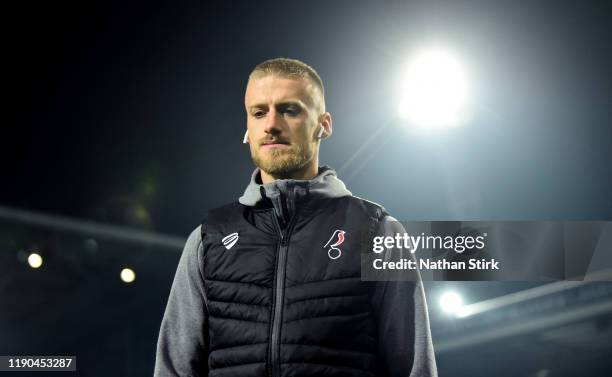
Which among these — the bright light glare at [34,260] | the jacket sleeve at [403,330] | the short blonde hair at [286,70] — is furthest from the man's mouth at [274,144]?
the bright light glare at [34,260]

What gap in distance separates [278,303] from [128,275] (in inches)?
237

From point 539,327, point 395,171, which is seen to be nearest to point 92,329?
point 395,171

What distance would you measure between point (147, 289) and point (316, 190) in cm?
614

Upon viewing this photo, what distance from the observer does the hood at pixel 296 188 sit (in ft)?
6.83

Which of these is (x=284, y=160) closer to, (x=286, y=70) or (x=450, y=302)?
(x=286, y=70)

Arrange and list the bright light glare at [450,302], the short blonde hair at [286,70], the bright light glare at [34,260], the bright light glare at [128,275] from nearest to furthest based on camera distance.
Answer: the short blonde hair at [286,70]
the bright light glare at [34,260]
the bright light glare at [128,275]
the bright light glare at [450,302]

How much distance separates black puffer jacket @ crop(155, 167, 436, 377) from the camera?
185 centimetres

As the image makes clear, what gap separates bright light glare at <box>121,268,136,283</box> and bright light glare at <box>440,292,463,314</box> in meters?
4.39

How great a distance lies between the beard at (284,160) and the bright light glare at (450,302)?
634 centimetres

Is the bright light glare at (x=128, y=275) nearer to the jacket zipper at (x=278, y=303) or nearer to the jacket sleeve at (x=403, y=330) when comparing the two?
the jacket zipper at (x=278, y=303)

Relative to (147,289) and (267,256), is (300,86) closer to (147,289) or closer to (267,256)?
(267,256)

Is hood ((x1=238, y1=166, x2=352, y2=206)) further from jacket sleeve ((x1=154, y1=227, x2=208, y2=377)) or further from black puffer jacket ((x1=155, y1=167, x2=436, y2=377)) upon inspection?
jacket sleeve ((x1=154, y1=227, x2=208, y2=377))

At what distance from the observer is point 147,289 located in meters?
7.64

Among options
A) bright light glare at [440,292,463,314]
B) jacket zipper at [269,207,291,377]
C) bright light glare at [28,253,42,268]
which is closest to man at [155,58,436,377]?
jacket zipper at [269,207,291,377]
